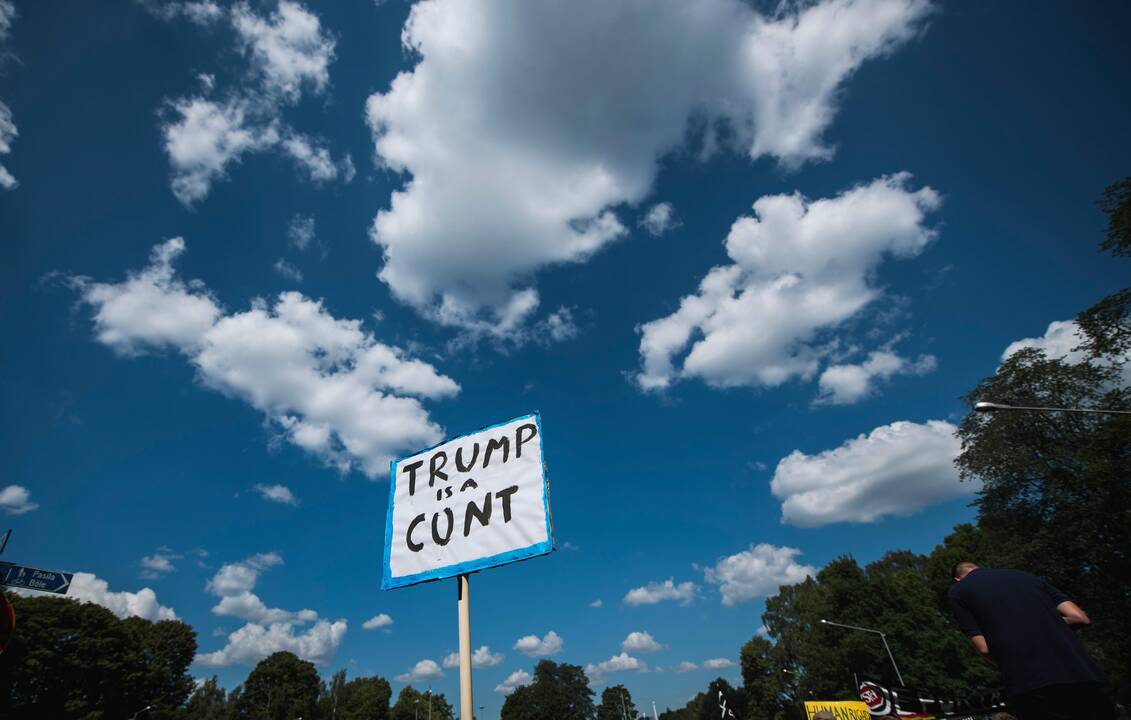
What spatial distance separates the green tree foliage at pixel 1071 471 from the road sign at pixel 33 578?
37.0m

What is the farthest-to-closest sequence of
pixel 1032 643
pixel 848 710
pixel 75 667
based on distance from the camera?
1. pixel 75 667
2. pixel 848 710
3. pixel 1032 643

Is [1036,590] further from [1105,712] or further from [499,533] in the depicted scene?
[499,533]

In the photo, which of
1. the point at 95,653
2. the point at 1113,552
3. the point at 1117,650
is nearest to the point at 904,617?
the point at 1117,650

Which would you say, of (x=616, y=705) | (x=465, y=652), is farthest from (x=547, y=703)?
(x=465, y=652)

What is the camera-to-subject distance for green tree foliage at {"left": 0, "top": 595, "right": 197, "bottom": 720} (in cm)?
3125

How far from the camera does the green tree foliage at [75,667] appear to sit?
1230 inches

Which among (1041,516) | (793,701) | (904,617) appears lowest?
(793,701)

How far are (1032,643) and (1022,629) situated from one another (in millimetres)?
88

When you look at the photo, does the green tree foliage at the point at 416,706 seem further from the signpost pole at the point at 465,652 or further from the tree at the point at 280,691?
the signpost pole at the point at 465,652

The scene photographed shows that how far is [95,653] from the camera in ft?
118

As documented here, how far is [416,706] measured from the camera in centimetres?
8119

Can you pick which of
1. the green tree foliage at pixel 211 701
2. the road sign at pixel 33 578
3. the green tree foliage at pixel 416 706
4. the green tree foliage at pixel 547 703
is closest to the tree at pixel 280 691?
the green tree foliage at pixel 211 701

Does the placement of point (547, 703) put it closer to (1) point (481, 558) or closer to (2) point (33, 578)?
(2) point (33, 578)

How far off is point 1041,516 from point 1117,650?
716cm
